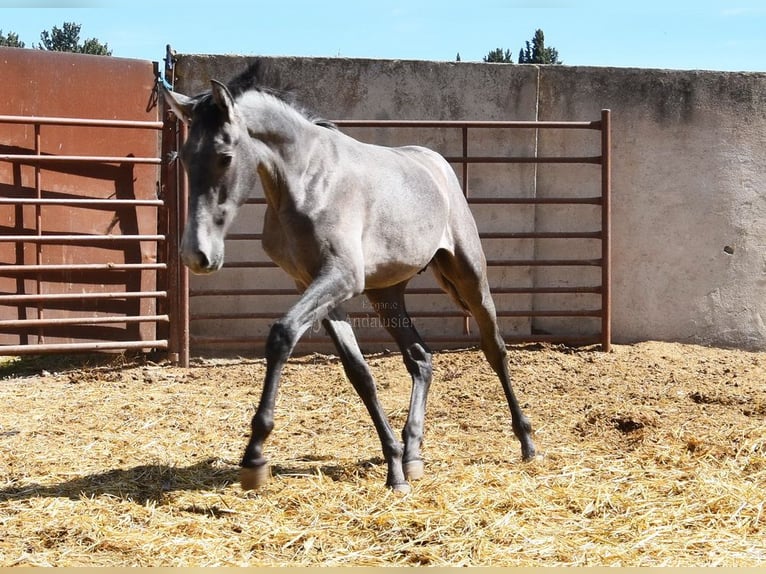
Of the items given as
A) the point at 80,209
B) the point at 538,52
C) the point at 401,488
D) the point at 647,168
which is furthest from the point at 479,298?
the point at 538,52

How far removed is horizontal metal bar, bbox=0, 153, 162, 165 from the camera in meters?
6.81

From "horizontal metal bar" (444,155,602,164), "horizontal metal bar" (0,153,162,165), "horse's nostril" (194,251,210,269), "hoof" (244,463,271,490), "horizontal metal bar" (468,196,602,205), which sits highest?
"horizontal metal bar" (444,155,602,164)

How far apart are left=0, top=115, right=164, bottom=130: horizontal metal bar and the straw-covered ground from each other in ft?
6.56

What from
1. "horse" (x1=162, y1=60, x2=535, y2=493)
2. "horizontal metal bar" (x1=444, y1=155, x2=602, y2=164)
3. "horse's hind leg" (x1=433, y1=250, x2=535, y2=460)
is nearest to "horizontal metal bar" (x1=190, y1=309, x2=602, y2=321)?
"horizontal metal bar" (x1=444, y1=155, x2=602, y2=164)

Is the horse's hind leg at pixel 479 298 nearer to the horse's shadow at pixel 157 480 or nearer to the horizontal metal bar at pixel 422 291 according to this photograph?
the horse's shadow at pixel 157 480

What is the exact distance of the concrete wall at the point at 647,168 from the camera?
7.98 m

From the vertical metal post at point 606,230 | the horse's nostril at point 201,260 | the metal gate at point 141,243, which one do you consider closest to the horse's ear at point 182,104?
the horse's nostril at point 201,260

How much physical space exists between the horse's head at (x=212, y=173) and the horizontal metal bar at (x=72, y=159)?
144 inches

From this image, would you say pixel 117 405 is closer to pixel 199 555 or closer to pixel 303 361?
pixel 303 361

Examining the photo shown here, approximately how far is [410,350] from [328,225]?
1.06m

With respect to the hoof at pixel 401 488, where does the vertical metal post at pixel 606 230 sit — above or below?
above

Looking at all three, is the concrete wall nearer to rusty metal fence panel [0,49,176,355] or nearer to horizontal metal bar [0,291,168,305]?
rusty metal fence panel [0,49,176,355]

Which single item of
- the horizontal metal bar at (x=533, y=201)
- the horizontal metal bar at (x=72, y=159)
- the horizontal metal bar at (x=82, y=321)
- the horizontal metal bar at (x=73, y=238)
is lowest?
the horizontal metal bar at (x=82, y=321)

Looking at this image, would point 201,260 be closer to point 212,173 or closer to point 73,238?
point 212,173
